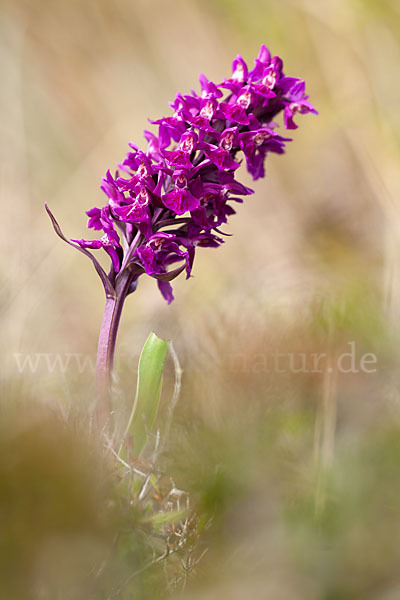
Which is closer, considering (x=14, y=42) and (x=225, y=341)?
(x=225, y=341)

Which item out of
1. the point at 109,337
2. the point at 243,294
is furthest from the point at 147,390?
the point at 243,294

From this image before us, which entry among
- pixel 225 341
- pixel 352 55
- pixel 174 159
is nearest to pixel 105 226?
pixel 174 159

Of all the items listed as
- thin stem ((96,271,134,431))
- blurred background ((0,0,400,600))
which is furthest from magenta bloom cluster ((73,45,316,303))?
blurred background ((0,0,400,600))

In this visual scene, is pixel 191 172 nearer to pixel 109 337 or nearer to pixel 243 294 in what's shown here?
pixel 109 337

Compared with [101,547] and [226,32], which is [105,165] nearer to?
[226,32]

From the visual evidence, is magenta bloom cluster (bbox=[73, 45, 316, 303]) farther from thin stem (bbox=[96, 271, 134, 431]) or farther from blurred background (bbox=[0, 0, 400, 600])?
blurred background (bbox=[0, 0, 400, 600])

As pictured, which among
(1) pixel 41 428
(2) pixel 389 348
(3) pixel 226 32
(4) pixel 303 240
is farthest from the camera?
(3) pixel 226 32
